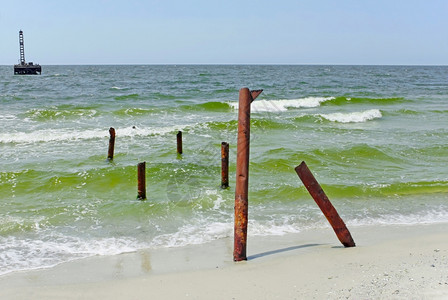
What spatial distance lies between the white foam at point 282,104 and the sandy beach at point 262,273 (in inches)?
889

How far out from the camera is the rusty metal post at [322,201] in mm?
5991

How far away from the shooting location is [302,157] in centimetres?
1392

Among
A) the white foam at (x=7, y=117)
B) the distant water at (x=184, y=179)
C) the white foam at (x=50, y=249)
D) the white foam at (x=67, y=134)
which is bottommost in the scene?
the white foam at (x=50, y=249)

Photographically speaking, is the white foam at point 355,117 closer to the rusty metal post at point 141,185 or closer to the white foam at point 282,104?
the white foam at point 282,104

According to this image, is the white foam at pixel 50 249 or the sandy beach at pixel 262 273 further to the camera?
the white foam at pixel 50 249

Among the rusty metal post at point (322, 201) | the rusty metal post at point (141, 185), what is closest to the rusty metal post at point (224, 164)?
the rusty metal post at point (141, 185)

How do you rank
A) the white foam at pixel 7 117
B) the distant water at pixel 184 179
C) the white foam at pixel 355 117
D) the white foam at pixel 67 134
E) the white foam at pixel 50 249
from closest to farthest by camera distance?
the white foam at pixel 50 249 → the distant water at pixel 184 179 → the white foam at pixel 67 134 → the white foam at pixel 7 117 → the white foam at pixel 355 117

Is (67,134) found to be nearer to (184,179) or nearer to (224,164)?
(184,179)

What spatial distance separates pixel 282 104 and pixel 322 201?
25.8 meters

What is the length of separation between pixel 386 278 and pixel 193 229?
3.83 meters

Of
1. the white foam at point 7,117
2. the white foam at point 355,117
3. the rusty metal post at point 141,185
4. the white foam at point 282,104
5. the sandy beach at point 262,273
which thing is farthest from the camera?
the white foam at point 282,104

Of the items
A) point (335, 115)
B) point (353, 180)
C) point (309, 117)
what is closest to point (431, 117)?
point (335, 115)

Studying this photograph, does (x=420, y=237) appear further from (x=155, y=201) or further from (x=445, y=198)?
(x=155, y=201)

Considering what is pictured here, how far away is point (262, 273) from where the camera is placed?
18.0ft
